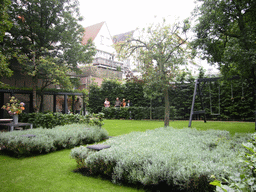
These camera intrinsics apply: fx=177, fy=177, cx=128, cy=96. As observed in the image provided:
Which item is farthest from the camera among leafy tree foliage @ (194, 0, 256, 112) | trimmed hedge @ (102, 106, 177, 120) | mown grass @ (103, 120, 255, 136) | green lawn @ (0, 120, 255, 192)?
trimmed hedge @ (102, 106, 177, 120)

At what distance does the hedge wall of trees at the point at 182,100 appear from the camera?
1145 cm

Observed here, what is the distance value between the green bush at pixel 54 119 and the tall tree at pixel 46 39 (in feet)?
7.64

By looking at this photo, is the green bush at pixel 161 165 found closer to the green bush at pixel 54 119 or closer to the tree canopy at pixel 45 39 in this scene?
the green bush at pixel 54 119

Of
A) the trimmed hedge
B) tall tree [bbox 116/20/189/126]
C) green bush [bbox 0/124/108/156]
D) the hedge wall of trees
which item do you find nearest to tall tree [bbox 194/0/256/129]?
tall tree [bbox 116/20/189/126]

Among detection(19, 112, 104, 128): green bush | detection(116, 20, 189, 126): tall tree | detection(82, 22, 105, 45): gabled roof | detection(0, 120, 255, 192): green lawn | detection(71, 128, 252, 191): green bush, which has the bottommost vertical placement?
detection(0, 120, 255, 192): green lawn

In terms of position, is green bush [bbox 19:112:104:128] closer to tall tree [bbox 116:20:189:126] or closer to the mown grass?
the mown grass

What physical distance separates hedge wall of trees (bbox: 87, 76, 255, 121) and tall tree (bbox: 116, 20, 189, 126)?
54.1 inches

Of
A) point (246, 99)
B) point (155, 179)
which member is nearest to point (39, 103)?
point (155, 179)

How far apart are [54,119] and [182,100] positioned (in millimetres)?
9769

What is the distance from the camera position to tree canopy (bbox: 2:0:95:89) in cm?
977

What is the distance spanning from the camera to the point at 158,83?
7.92m

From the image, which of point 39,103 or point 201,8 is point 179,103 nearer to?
point 201,8

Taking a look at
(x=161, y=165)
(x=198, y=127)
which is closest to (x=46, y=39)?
(x=198, y=127)

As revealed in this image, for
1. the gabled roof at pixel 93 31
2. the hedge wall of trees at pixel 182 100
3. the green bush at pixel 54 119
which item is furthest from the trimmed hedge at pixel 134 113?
the gabled roof at pixel 93 31
